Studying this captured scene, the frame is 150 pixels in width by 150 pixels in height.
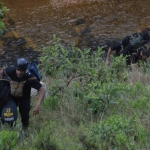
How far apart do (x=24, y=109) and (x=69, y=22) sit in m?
7.91

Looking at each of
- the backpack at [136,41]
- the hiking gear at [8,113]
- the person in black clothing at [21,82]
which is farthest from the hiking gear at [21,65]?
the backpack at [136,41]

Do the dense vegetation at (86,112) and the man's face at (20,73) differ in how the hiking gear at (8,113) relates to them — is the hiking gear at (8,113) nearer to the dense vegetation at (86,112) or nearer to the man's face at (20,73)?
the dense vegetation at (86,112)

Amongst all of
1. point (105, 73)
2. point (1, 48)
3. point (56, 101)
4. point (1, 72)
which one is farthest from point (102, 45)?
point (1, 72)

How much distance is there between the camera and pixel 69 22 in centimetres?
1272

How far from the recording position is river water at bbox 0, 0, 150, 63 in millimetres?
11117

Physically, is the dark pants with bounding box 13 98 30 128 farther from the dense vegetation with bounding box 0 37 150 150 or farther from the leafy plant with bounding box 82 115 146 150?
the leafy plant with bounding box 82 115 146 150

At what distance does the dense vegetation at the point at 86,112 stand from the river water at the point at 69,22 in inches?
145

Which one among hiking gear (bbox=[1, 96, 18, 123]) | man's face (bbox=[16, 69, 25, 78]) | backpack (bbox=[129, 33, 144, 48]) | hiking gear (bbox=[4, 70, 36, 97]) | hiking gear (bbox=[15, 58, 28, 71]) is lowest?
hiking gear (bbox=[1, 96, 18, 123])

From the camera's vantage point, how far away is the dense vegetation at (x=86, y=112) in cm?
386

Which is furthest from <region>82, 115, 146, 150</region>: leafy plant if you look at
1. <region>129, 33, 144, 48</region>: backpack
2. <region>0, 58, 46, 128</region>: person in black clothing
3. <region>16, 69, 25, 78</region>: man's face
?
<region>129, 33, 144, 48</region>: backpack

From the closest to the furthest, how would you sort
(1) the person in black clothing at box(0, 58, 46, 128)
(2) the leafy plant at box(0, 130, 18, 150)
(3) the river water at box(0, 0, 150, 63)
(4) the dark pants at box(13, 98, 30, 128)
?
(2) the leafy plant at box(0, 130, 18, 150) < (1) the person in black clothing at box(0, 58, 46, 128) < (4) the dark pants at box(13, 98, 30, 128) < (3) the river water at box(0, 0, 150, 63)

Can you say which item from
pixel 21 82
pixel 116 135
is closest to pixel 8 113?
pixel 21 82

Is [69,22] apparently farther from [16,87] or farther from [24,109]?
[16,87]

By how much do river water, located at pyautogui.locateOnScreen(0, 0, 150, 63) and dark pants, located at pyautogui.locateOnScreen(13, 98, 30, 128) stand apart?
16.9 ft
